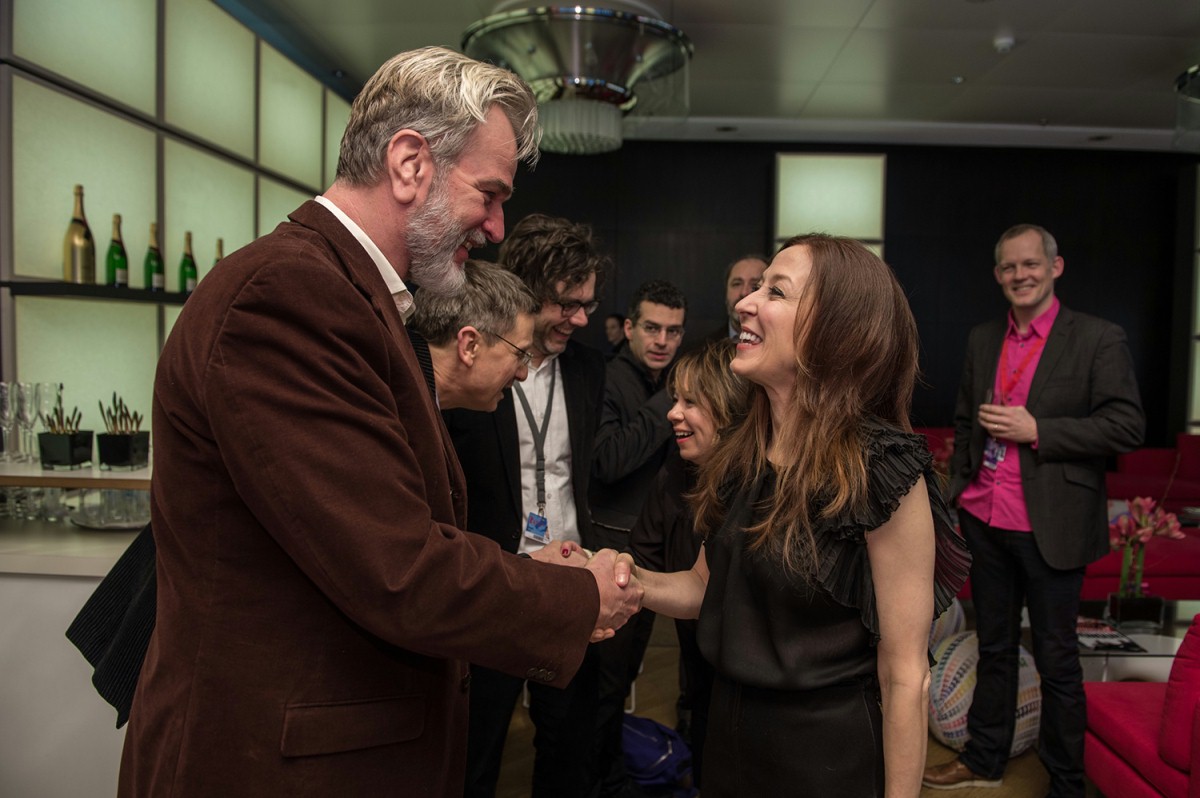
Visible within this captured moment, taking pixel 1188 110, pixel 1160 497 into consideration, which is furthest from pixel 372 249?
pixel 1160 497

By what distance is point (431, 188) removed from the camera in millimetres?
1230

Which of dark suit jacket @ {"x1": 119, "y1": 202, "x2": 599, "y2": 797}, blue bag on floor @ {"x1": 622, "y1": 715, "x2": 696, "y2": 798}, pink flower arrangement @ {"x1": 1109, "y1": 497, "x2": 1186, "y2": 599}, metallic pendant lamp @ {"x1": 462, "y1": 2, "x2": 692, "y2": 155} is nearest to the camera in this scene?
dark suit jacket @ {"x1": 119, "y1": 202, "x2": 599, "y2": 797}

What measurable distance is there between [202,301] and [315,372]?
17 cm

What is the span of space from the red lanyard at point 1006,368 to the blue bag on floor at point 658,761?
5.65ft

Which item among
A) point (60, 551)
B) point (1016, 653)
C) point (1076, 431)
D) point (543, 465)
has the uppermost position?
point (1076, 431)

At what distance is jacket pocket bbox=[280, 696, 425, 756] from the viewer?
1031 millimetres

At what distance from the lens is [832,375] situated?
1.41 metres

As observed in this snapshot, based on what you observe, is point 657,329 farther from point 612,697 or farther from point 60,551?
point 60,551

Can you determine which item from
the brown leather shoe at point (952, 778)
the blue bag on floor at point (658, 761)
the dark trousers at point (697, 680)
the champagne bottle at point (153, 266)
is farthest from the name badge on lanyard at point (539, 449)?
the champagne bottle at point (153, 266)

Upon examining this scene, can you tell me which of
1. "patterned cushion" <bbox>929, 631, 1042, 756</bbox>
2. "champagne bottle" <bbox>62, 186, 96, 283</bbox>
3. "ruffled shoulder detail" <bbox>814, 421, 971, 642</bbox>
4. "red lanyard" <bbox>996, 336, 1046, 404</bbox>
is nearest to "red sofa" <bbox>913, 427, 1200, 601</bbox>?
"red lanyard" <bbox>996, 336, 1046, 404</bbox>

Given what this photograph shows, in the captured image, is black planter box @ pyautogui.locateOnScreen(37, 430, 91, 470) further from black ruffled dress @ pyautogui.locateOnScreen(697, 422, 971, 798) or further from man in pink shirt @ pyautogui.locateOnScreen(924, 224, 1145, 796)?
man in pink shirt @ pyautogui.locateOnScreen(924, 224, 1145, 796)

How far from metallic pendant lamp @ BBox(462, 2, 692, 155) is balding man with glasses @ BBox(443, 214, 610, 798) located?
250cm

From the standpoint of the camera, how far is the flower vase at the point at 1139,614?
368 cm

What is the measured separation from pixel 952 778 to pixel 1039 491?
41.8 inches
